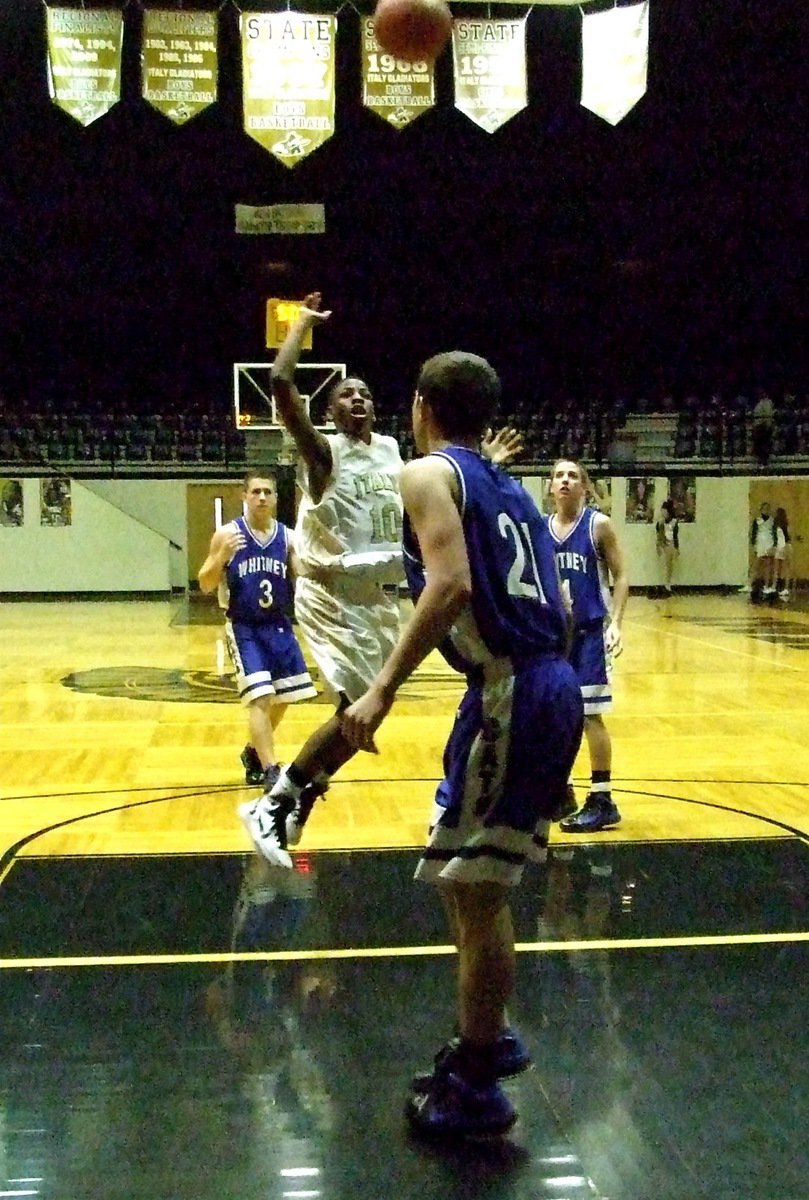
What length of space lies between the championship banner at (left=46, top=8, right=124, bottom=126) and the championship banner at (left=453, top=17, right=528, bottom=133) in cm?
341

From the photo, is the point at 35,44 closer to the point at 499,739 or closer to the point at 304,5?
the point at 304,5

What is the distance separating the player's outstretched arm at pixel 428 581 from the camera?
2.75 meters

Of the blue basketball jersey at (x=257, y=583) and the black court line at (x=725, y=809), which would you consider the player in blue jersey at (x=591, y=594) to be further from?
the blue basketball jersey at (x=257, y=583)

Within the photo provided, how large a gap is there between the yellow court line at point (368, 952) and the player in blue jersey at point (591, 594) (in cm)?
173

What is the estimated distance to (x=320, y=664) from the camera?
4.87m

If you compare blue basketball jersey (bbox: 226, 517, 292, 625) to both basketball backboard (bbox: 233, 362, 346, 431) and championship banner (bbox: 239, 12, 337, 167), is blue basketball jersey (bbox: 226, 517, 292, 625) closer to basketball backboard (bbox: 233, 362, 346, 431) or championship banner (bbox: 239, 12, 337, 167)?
championship banner (bbox: 239, 12, 337, 167)

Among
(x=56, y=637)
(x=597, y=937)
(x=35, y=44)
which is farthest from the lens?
(x=35, y=44)

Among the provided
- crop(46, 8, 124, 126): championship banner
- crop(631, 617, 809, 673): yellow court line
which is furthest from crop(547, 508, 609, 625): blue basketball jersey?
crop(46, 8, 124, 126): championship banner

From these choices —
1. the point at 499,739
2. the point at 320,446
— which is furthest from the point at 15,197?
the point at 499,739

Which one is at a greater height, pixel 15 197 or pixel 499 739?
pixel 15 197

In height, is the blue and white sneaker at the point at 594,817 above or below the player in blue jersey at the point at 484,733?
below

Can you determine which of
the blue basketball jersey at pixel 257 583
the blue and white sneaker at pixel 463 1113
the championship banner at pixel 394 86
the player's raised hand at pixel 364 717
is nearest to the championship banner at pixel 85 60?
the championship banner at pixel 394 86

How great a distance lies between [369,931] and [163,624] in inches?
534

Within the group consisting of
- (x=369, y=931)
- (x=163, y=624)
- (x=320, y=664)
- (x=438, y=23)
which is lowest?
(x=163, y=624)
